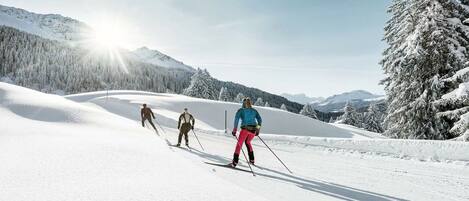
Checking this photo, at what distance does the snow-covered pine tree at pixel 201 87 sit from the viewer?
6864cm

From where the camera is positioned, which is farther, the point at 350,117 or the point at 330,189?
the point at 350,117

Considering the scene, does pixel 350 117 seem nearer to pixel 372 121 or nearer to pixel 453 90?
pixel 372 121

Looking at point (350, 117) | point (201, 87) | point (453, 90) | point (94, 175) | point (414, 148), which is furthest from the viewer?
point (201, 87)

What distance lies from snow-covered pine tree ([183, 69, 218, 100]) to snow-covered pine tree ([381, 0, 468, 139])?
46.1 meters

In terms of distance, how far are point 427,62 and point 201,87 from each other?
49302 mm

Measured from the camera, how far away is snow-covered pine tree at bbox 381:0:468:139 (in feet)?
74.8

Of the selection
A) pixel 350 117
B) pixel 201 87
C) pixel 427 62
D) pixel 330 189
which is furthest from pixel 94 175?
pixel 350 117

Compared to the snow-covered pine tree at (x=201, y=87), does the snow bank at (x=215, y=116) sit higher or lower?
lower

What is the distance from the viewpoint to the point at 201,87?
69.3m

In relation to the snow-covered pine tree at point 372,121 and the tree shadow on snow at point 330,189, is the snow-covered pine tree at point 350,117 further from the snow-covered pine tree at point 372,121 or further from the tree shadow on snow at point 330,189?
the tree shadow on snow at point 330,189

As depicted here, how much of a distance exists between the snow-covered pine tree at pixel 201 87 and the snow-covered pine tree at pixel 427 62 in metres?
46.1

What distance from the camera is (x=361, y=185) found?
8289 mm

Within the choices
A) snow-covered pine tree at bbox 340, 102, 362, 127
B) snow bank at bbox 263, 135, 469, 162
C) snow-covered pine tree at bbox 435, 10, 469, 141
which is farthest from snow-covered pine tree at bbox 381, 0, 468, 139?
snow-covered pine tree at bbox 340, 102, 362, 127

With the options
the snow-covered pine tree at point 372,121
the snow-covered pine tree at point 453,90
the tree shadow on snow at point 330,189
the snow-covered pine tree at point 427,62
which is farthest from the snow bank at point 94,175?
the snow-covered pine tree at point 372,121
